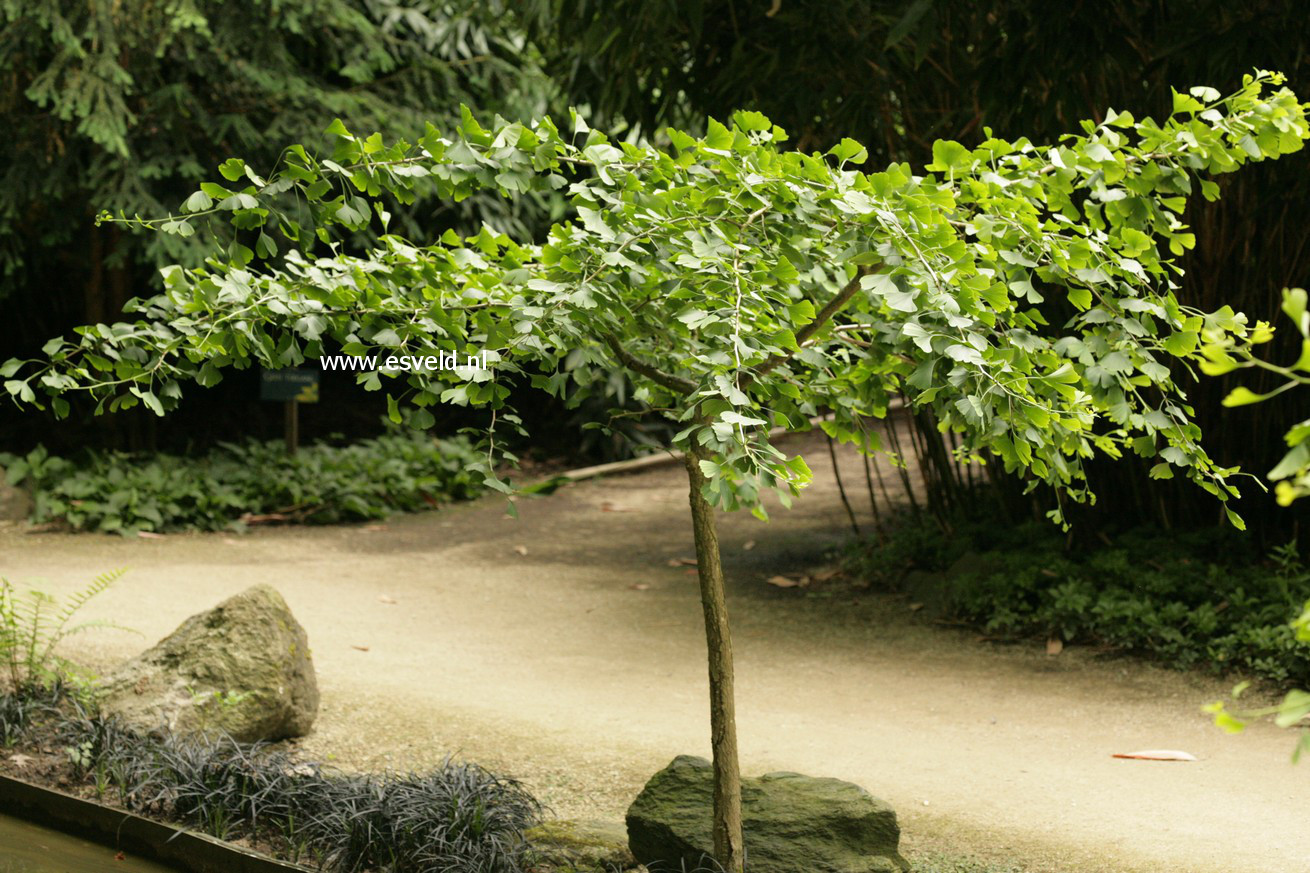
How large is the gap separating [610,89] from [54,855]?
4591 mm

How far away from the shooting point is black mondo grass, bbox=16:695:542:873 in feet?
10.4

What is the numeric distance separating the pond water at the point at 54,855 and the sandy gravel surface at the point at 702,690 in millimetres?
860

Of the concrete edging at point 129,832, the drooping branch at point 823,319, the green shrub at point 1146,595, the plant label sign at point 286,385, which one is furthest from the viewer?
the plant label sign at point 286,385

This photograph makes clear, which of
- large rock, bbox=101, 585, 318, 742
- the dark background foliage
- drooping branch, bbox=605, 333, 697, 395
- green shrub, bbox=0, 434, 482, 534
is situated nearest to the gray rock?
green shrub, bbox=0, 434, 482, 534

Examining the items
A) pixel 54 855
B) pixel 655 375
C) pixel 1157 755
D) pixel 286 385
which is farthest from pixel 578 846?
pixel 286 385

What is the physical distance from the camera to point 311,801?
3.50 metres

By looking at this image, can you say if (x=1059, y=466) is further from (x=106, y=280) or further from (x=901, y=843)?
(x=106, y=280)

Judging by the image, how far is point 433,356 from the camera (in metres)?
2.58

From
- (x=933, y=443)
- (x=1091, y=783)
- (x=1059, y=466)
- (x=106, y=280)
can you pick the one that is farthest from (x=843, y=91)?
(x=106, y=280)

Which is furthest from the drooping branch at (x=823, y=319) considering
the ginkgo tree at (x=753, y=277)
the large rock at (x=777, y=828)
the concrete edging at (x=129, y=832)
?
the concrete edging at (x=129, y=832)

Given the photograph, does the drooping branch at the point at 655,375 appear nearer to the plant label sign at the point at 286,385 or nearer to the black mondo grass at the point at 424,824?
the black mondo grass at the point at 424,824

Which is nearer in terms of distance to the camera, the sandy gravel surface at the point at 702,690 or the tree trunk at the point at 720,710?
the tree trunk at the point at 720,710

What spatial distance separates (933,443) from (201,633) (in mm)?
3970

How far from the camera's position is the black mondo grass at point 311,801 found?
10.4ft
